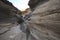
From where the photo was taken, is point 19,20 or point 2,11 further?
point 19,20

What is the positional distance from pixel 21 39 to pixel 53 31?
1714 millimetres

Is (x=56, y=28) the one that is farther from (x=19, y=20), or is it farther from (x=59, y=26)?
(x=19, y=20)

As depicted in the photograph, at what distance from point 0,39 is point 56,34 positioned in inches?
77.2

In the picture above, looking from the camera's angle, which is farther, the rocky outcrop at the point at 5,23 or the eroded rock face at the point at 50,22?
the rocky outcrop at the point at 5,23

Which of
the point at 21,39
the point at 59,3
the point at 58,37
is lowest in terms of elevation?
the point at 21,39

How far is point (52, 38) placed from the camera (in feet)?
4.84

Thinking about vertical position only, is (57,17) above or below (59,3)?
below

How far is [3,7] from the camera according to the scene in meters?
5.26

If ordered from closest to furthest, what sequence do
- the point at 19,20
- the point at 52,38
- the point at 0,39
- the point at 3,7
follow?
1. the point at 52,38
2. the point at 0,39
3. the point at 3,7
4. the point at 19,20

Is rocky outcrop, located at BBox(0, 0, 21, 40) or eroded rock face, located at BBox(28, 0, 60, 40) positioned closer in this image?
eroded rock face, located at BBox(28, 0, 60, 40)

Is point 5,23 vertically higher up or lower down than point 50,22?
higher up

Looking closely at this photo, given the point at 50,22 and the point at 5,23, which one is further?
the point at 5,23

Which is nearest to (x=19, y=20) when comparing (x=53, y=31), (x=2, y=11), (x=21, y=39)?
(x=2, y=11)

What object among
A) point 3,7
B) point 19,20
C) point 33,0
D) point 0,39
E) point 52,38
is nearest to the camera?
point 52,38
